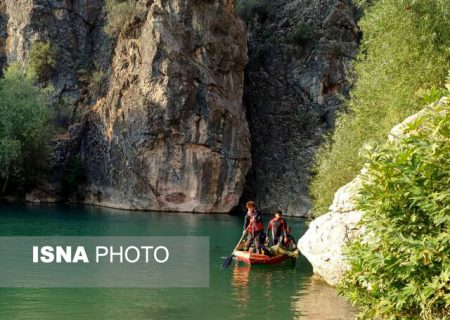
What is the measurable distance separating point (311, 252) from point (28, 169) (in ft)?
126

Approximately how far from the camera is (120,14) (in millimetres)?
50406

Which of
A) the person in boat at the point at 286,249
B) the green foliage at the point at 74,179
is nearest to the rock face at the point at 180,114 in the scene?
the green foliage at the point at 74,179

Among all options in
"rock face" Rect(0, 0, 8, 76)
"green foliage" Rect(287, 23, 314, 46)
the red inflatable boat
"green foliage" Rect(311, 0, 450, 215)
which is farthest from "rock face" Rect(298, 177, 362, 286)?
"rock face" Rect(0, 0, 8, 76)

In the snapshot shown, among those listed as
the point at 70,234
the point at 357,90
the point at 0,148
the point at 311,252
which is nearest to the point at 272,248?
the point at 311,252

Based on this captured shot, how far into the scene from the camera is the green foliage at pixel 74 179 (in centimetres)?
5138

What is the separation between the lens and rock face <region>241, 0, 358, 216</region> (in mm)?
50594

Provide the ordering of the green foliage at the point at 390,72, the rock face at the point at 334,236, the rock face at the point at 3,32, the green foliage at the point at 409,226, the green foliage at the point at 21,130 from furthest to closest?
the rock face at the point at 3,32 < the green foliage at the point at 21,130 < the green foliage at the point at 390,72 < the rock face at the point at 334,236 < the green foliage at the point at 409,226

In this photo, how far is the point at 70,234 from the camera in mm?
27781

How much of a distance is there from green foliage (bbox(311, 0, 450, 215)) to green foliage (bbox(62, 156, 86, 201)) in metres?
31.7

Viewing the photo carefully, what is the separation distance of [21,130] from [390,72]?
114 feet

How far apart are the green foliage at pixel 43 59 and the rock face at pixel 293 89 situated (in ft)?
58.1

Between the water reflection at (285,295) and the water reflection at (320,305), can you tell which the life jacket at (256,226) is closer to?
the water reflection at (285,295)

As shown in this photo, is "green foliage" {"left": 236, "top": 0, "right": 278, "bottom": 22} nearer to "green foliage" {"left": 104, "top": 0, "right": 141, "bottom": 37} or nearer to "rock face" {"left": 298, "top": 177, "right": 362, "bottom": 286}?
"green foliage" {"left": 104, "top": 0, "right": 141, "bottom": 37}

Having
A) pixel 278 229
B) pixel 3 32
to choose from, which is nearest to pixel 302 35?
pixel 3 32
